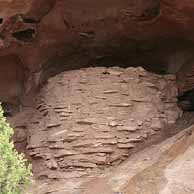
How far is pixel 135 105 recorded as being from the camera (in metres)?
8.05

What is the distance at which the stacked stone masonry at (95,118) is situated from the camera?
7.65m

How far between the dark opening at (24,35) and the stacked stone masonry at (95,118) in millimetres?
835

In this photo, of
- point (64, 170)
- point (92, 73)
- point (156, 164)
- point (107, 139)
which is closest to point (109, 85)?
point (92, 73)

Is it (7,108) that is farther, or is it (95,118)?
(7,108)

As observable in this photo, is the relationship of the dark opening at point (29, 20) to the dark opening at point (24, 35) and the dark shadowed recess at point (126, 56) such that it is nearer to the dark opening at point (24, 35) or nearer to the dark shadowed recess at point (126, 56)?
the dark opening at point (24, 35)

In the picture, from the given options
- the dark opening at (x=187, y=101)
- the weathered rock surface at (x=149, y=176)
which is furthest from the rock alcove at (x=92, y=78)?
the weathered rock surface at (x=149, y=176)

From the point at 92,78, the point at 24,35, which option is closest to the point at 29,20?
the point at 24,35

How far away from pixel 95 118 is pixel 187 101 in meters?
1.88

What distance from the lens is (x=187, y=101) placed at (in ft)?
29.3

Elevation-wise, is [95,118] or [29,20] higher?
[29,20]

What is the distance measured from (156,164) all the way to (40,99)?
2768 millimetres

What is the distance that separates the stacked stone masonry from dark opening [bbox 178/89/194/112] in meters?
0.44

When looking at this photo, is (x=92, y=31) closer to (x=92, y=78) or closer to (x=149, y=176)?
(x=92, y=78)

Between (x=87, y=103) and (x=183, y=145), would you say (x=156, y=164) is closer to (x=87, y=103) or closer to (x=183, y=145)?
(x=183, y=145)
